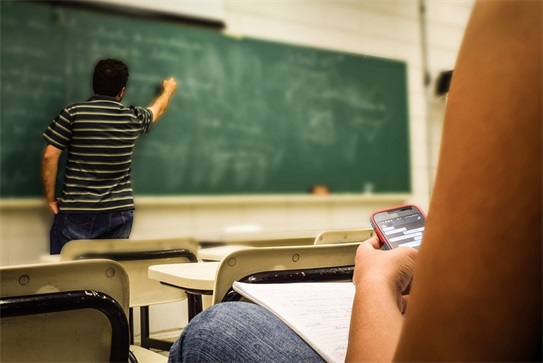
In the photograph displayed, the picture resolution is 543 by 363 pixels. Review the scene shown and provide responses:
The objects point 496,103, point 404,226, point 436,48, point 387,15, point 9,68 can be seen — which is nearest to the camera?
point 496,103

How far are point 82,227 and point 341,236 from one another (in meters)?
1.11

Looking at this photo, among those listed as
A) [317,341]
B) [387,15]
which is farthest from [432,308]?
[387,15]

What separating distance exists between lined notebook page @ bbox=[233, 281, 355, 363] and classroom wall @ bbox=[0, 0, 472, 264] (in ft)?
6.65

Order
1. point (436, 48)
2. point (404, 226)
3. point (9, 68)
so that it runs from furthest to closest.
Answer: point (436, 48)
point (9, 68)
point (404, 226)

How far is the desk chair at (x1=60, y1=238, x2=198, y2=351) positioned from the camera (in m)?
1.86

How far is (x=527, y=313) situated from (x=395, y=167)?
351 cm

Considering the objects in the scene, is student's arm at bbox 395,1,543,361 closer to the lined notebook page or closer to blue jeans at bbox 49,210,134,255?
the lined notebook page

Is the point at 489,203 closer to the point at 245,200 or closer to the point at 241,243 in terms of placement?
the point at 241,243

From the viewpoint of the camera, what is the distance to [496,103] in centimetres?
31

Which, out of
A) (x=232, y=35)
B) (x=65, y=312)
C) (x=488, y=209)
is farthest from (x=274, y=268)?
(x=232, y=35)

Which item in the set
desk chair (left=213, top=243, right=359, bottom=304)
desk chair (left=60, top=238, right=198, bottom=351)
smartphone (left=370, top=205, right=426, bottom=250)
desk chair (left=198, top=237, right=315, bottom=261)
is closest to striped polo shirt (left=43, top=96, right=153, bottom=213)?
desk chair (left=60, top=238, right=198, bottom=351)

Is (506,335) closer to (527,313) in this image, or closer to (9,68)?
(527,313)

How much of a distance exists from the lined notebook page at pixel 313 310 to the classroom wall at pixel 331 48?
79.7 inches

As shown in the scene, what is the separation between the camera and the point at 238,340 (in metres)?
0.53
